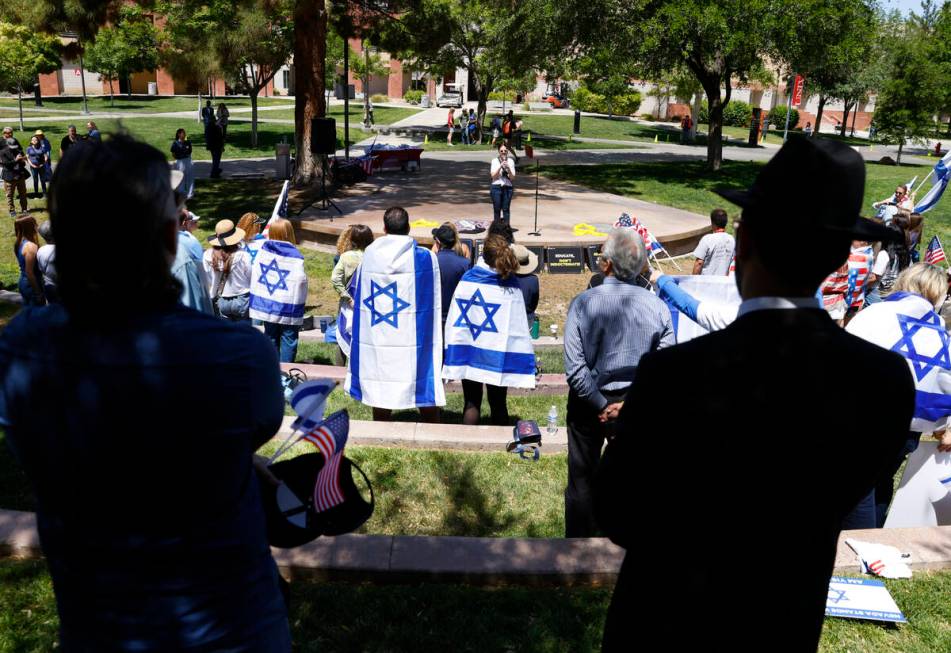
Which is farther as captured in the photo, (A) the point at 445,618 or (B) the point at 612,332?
(B) the point at 612,332

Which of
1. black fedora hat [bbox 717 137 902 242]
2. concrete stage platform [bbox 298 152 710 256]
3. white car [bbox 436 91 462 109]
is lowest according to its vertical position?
concrete stage platform [bbox 298 152 710 256]

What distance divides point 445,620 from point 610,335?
1.70m

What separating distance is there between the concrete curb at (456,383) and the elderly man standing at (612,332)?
2.81 m

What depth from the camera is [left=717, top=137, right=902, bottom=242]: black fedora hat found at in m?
1.70

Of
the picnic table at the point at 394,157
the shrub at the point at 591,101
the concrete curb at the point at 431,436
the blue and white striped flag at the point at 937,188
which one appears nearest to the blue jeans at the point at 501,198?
the blue and white striped flag at the point at 937,188

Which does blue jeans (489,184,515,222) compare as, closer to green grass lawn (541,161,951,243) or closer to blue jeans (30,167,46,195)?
green grass lawn (541,161,951,243)

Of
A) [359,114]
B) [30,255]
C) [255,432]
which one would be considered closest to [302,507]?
[255,432]

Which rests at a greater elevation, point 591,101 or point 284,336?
point 591,101

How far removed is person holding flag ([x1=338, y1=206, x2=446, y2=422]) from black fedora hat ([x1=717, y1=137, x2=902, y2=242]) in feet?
14.1

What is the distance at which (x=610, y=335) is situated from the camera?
13.9ft

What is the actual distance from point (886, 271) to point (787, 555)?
1051cm

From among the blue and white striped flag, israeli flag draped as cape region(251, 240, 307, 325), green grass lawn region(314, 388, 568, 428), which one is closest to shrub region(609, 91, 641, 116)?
the blue and white striped flag

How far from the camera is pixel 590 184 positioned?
22.5 meters

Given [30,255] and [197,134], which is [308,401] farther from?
[197,134]
